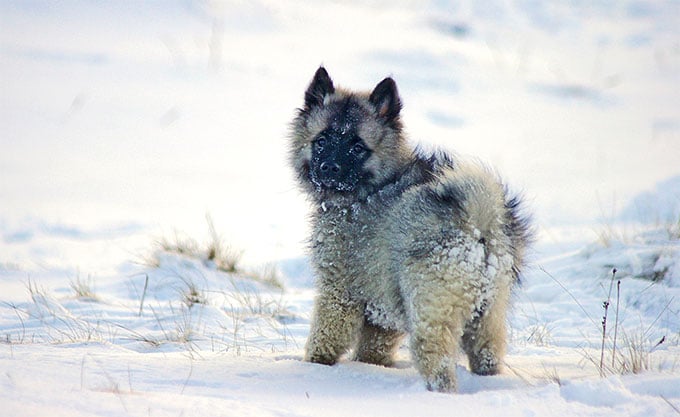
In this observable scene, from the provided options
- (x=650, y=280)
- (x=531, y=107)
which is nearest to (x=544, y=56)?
(x=531, y=107)

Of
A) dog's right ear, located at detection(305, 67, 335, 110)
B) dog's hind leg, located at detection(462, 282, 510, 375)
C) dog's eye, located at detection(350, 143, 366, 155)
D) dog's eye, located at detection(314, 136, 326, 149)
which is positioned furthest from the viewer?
dog's right ear, located at detection(305, 67, 335, 110)

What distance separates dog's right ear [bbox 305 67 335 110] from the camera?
576 centimetres

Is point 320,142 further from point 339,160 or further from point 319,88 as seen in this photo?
point 319,88

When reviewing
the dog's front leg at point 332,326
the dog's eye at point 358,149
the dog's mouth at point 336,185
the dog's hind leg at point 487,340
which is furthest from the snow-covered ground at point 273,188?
the dog's eye at point 358,149

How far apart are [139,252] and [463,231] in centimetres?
542

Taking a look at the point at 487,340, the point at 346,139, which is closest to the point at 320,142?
the point at 346,139

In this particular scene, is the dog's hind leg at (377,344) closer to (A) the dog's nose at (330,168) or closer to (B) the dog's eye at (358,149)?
(A) the dog's nose at (330,168)

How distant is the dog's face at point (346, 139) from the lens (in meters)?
5.19

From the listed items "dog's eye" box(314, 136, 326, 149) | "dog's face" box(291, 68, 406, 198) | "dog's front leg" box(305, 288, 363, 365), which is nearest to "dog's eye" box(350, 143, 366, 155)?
"dog's face" box(291, 68, 406, 198)

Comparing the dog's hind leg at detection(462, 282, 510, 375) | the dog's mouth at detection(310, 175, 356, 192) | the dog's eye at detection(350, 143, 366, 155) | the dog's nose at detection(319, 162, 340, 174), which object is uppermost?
the dog's eye at detection(350, 143, 366, 155)

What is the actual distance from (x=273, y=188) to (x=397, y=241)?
8.39 m

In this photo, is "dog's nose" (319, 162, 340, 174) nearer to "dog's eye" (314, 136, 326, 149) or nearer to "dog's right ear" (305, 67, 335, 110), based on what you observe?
"dog's eye" (314, 136, 326, 149)

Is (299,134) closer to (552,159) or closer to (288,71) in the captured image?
(552,159)

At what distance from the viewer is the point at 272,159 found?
13.9 m
